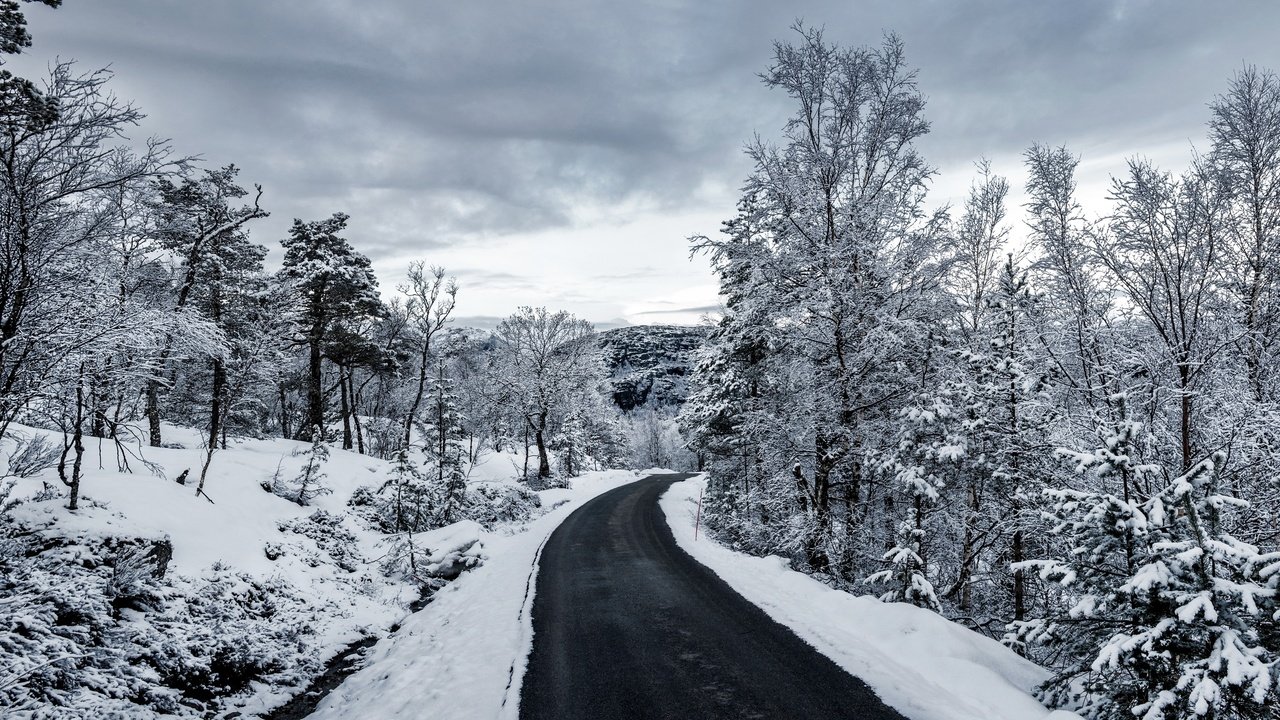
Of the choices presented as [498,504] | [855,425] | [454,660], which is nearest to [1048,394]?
[855,425]

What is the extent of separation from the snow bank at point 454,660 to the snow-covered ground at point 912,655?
14.3ft

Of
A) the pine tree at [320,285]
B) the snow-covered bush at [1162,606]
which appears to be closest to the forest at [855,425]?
the snow-covered bush at [1162,606]

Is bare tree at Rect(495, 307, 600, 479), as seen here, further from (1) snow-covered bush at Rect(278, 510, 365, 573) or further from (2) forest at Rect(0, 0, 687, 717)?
(1) snow-covered bush at Rect(278, 510, 365, 573)

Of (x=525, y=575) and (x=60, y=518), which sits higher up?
(x=60, y=518)

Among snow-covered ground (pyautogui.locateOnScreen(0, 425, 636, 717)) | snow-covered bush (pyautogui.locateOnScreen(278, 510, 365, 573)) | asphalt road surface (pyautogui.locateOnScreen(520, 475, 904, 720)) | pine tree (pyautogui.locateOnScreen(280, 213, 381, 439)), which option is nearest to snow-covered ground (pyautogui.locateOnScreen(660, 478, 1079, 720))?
asphalt road surface (pyautogui.locateOnScreen(520, 475, 904, 720))

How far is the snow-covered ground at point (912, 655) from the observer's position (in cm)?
569

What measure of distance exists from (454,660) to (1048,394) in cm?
1078

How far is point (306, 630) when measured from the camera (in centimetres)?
909

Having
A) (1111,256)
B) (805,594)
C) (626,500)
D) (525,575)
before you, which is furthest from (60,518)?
(626,500)

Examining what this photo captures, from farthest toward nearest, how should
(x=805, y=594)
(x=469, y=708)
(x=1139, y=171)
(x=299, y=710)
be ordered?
(x=805, y=594)
(x=1139, y=171)
(x=299, y=710)
(x=469, y=708)

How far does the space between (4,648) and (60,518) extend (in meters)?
3.59

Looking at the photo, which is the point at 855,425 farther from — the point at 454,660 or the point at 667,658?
the point at 454,660

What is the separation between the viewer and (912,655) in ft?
23.0

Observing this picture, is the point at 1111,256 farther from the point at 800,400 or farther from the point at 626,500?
the point at 626,500
